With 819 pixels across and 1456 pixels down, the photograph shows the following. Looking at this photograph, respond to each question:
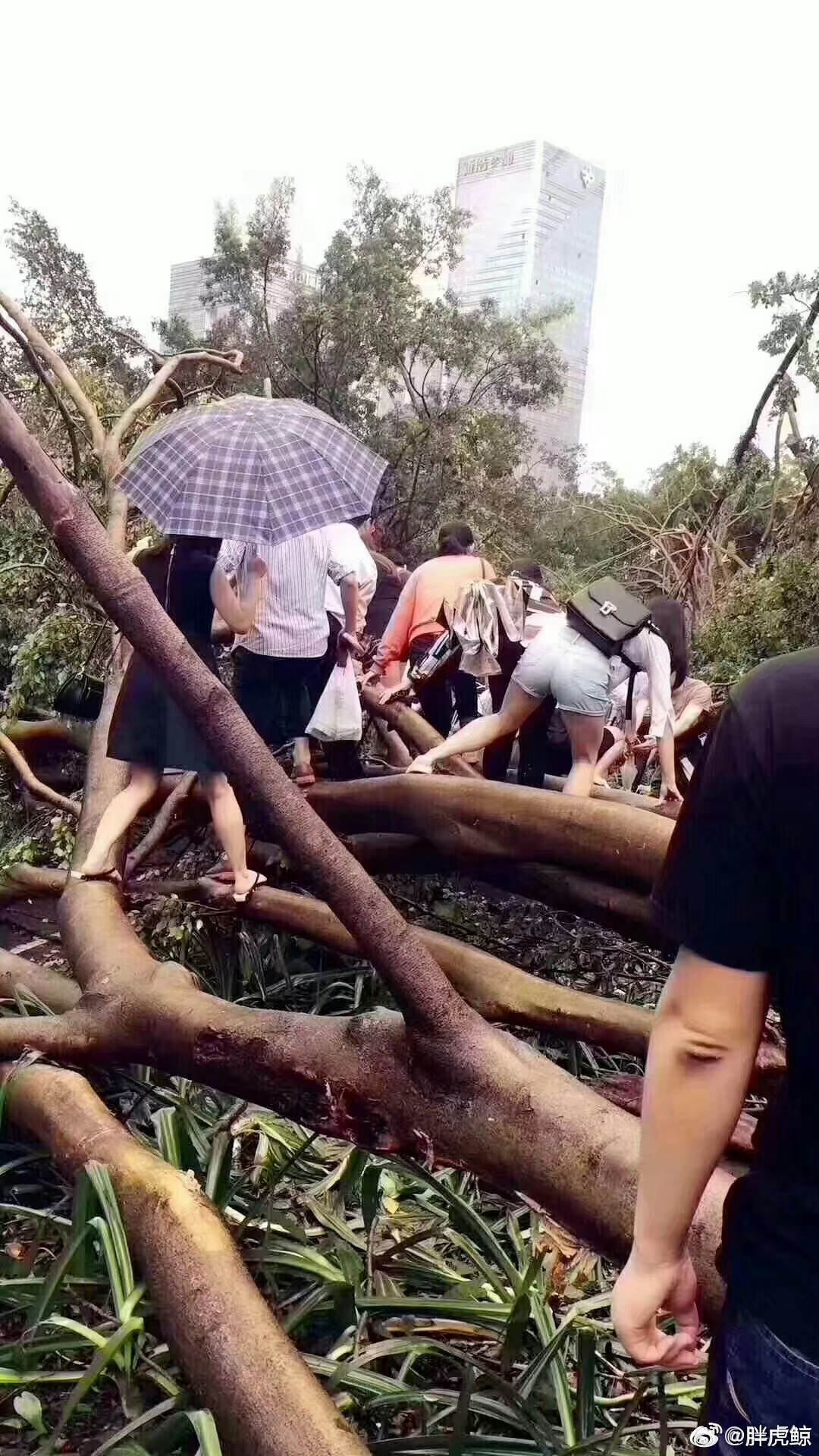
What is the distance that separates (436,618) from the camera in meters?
3.14

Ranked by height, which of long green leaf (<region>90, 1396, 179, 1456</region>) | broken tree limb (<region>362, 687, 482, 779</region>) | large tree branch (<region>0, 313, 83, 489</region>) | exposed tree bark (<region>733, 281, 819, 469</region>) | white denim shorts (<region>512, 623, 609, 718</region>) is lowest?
long green leaf (<region>90, 1396, 179, 1456</region>)

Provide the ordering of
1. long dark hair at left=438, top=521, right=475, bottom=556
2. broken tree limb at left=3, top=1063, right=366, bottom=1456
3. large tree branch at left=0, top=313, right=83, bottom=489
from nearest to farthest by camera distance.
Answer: broken tree limb at left=3, top=1063, right=366, bottom=1456 → large tree branch at left=0, top=313, right=83, bottom=489 → long dark hair at left=438, top=521, right=475, bottom=556

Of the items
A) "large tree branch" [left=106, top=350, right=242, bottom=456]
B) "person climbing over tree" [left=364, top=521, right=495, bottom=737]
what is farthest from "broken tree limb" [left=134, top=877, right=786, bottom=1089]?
"large tree branch" [left=106, top=350, right=242, bottom=456]

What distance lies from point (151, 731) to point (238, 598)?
16.8 inches

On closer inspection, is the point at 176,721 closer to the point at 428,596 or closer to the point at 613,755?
the point at 428,596

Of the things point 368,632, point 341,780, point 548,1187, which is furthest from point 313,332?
point 548,1187

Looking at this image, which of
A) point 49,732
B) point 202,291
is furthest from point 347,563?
point 202,291

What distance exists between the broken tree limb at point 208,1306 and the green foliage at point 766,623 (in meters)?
3.77

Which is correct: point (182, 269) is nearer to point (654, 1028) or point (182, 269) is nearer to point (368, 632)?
point (368, 632)

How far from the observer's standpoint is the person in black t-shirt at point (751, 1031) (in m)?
0.64

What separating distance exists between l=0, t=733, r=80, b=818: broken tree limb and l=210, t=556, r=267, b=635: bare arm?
3.64 feet

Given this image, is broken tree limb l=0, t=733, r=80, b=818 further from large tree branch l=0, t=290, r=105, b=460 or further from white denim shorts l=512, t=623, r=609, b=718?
white denim shorts l=512, t=623, r=609, b=718

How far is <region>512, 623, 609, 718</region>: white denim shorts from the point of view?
267 centimetres

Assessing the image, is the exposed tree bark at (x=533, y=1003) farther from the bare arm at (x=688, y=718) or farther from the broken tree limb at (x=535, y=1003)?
the bare arm at (x=688, y=718)
